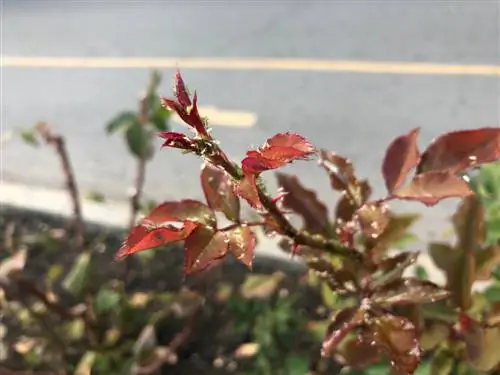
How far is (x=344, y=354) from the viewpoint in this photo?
1110 millimetres

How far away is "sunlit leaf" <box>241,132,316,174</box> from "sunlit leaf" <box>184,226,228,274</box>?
0.11 meters

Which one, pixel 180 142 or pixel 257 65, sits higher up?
pixel 180 142

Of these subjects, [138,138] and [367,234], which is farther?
[138,138]

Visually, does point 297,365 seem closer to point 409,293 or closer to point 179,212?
point 409,293

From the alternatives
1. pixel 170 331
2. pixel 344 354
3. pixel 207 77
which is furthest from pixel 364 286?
pixel 207 77

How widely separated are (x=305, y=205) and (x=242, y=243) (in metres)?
0.42

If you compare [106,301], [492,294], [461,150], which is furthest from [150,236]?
[106,301]

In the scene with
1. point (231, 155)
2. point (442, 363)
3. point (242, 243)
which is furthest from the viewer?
point (231, 155)

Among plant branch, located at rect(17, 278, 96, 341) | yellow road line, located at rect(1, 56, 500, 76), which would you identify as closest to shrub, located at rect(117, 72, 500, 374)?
plant branch, located at rect(17, 278, 96, 341)

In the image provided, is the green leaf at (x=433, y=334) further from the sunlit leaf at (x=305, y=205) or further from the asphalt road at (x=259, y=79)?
the asphalt road at (x=259, y=79)

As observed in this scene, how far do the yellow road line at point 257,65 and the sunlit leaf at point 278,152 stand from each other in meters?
3.83

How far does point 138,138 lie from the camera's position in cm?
175

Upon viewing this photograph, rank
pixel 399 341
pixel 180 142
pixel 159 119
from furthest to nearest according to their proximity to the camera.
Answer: pixel 159 119 → pixel 399 341 → pixel 180 142

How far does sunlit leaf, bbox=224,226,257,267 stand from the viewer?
2.34 ft
